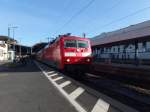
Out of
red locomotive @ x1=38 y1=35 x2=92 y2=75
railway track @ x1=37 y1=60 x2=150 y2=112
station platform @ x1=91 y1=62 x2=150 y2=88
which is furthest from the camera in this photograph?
red locomotive @ x1=38 y1=35 x2=92 y2=75

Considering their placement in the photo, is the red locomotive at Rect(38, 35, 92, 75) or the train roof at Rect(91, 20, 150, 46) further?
the train roof at Rect(91, 20, 150, 46)

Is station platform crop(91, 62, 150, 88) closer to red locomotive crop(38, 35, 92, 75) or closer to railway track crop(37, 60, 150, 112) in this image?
railway track crop(37, 60, 150, 112)

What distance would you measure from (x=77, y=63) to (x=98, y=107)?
11.3m

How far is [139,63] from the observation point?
799 inches

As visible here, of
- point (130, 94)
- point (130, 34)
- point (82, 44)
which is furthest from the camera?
Result: point (130, 34)

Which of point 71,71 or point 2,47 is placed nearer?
point 71,71

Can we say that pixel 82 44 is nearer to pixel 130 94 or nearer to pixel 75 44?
pixel 75 44

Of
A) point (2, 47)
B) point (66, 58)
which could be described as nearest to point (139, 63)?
Result: point (66, 58)

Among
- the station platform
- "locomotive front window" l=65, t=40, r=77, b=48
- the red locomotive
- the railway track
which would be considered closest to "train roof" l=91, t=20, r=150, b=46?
the station platform

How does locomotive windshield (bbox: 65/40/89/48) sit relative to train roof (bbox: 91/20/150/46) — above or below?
below

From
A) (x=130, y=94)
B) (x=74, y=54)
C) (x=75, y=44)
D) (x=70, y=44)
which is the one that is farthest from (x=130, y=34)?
(x=130, y=94)

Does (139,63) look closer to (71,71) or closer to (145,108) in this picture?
(71,71)

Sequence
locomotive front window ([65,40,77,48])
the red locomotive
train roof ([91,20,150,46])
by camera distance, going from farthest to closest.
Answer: train roof ([91,20,150,46]) → locomotive front window ([65,40,77,48]) → the red locomotive

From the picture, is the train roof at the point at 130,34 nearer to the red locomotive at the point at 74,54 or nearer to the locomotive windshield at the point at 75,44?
the locomotive windshield at the point at 75,44
